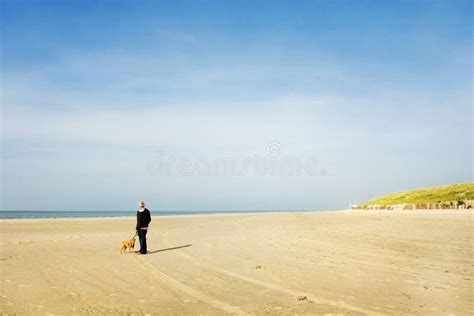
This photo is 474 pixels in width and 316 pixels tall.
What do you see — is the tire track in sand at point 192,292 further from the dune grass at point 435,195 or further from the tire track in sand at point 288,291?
the dune grass at point 435,195

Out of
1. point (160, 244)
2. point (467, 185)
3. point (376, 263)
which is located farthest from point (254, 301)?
point (467, 185)

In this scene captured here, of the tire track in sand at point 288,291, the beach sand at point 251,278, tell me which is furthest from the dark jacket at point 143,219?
the tire track in sand at point 288,291

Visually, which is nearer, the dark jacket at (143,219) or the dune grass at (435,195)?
the dark jacket at (143,219)

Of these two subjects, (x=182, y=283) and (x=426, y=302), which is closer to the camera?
(x=426, y=302)

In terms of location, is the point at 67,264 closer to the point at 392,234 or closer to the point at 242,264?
the point at 242,264

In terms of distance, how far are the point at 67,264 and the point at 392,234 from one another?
15851 millimetres

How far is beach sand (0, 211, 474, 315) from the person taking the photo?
28.9 ft

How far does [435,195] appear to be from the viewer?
47188mm

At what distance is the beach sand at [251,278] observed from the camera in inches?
346

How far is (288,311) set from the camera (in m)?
8.32

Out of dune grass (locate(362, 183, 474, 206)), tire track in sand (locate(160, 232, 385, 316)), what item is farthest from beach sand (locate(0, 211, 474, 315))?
dune grass (locate(362, 183, 474, 206))

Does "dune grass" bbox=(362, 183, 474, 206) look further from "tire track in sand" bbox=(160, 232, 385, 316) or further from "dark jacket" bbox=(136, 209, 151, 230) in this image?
"tire track in sand" bbox=(160, 232, 385, 316)

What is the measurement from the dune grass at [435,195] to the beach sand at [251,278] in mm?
25710

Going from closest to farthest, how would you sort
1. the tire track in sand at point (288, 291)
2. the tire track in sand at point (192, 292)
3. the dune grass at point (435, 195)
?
the tire track in sand at point (288, 291), the tire track in sand at point (192, 292), the dune grass at point (435, 195)
